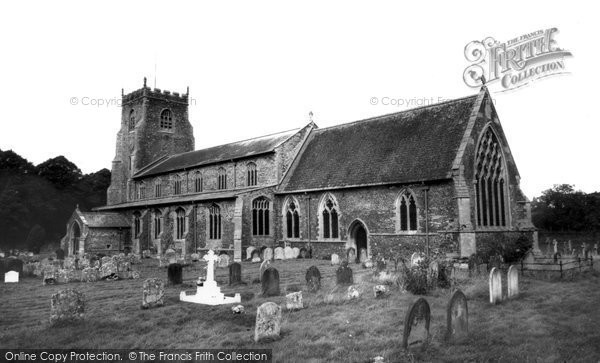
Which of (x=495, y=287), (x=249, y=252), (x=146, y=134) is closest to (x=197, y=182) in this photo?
(x=146, y=134)

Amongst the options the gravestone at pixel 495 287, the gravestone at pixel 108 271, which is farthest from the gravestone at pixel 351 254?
the gravestone at pixel 495 287

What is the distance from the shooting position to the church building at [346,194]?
2272cm

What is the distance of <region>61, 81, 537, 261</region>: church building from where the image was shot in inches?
894

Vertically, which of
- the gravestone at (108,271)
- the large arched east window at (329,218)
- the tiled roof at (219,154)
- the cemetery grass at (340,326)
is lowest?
the cemetery grass at (340,326)

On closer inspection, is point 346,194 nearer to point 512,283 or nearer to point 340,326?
point 512,283

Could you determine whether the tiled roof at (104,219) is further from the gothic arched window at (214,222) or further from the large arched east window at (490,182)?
the large arched east window at (490,182)

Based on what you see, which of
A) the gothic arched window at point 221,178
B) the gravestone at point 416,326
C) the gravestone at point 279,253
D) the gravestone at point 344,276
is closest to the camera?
the gravestone at point 416,326

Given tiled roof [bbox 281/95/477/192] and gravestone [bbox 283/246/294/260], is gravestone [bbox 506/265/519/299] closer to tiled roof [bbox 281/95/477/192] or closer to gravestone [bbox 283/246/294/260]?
tiled roof [bbox 281/95/477/192]

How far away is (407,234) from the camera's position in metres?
23.4

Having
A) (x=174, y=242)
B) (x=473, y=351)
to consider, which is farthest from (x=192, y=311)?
(x=174, y=242)

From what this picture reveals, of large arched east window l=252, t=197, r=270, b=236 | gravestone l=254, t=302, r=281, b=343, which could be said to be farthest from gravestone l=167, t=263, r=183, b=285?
large arched east window l=252, t=197, r=270, b=236

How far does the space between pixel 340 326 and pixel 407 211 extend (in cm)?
1432

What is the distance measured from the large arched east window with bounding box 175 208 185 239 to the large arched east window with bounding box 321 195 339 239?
11.7 meters

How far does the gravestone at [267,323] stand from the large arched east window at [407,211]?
15277 mm
